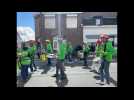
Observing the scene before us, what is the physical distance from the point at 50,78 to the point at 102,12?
5.73 feet

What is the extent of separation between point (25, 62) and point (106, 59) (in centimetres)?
172

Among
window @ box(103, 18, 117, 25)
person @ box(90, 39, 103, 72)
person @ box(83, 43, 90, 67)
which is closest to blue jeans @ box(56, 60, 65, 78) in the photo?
person @ box(83, 43, 90, 67)

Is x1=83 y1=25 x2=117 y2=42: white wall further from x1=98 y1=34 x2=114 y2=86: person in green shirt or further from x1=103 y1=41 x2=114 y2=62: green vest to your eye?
x1=103 y1=41 x2=114 y2=62: green vest

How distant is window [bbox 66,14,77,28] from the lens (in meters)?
10.7

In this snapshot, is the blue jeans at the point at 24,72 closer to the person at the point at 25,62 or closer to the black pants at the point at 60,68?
the person at the point at 25,62

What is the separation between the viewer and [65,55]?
10.8 metres

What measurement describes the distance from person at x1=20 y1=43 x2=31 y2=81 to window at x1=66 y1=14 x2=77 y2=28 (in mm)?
1028

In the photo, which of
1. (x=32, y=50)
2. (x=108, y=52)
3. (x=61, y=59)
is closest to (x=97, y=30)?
(x=108, y=52)

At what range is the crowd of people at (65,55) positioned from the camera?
10664 mm

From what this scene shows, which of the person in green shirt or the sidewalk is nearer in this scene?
the sidewalk

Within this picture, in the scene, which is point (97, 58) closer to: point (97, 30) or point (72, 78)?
point (97, 30)
